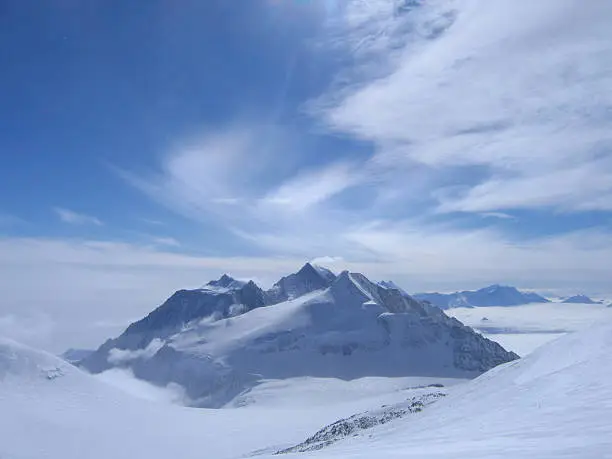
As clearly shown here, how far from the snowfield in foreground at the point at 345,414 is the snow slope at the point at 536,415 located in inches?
2.6

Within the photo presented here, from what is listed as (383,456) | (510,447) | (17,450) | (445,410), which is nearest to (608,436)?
(510,447)

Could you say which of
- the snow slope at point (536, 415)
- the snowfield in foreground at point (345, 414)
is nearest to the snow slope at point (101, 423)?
the snowfield in foreground at point (345, 414)

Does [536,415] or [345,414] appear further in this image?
[345,414]

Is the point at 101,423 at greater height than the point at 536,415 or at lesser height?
lesser

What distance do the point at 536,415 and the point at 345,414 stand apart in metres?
88.3

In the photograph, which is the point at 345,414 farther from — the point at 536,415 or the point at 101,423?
the point at 536,415

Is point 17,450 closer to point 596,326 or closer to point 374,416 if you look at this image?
point 374,416

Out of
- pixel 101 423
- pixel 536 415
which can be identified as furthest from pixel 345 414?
pixel 536 415

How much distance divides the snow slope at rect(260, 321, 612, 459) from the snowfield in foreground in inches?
2.6

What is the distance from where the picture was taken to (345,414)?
103 m

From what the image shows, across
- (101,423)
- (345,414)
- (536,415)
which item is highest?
(536,415)

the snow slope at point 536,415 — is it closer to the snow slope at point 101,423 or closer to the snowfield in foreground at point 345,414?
the snowfield in foreground at point 345,414

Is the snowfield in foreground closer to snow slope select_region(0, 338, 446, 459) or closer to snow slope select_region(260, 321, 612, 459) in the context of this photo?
snow slope select_region(260, 321, 612, 459)

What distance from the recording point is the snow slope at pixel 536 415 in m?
13.8
